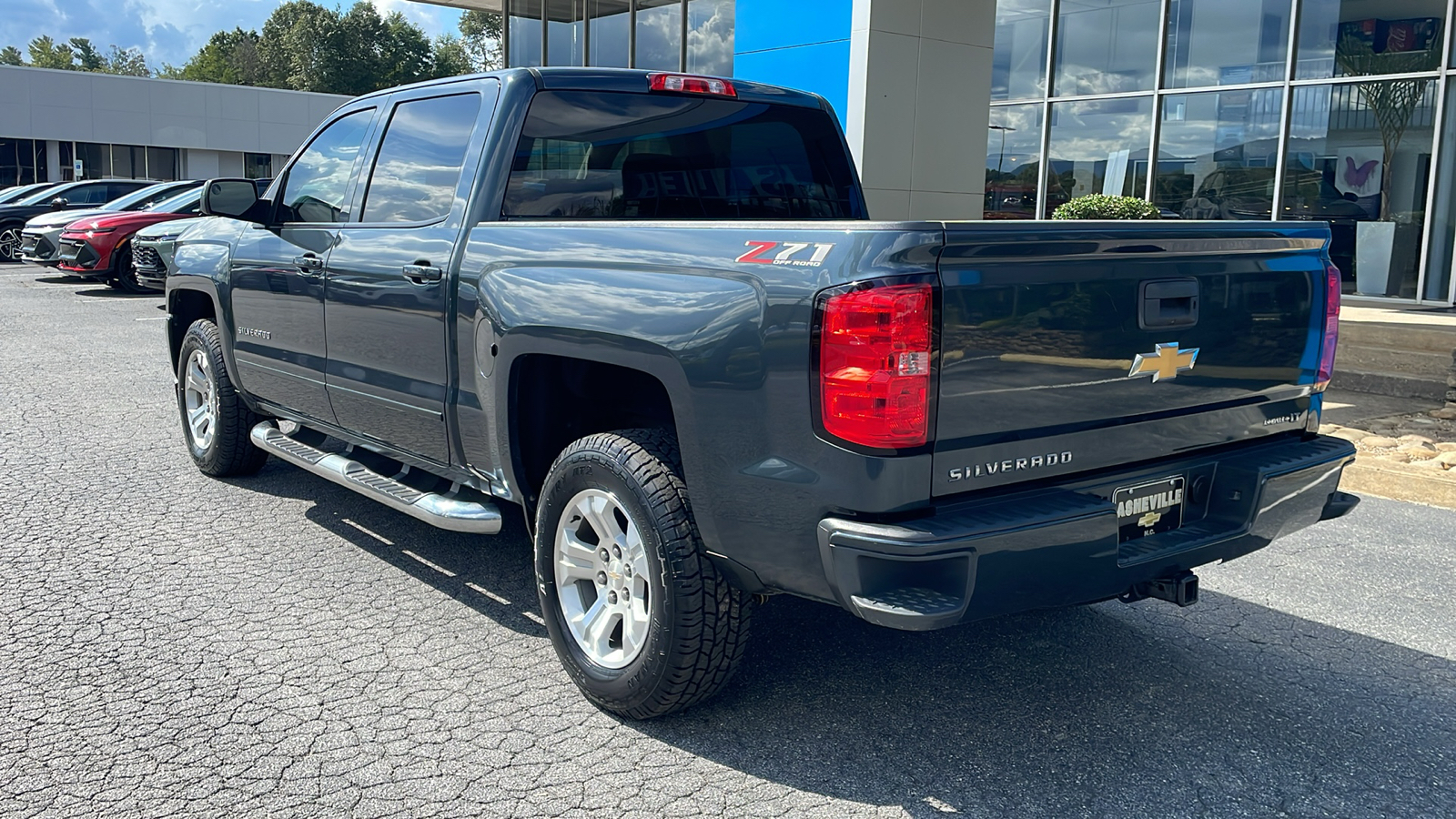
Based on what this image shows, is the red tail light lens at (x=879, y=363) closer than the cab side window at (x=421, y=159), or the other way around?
the red tail light lens at (x=879, y=363)

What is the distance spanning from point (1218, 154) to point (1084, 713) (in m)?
13.8

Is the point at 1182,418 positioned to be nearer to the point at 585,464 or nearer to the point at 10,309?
the point at 585,464

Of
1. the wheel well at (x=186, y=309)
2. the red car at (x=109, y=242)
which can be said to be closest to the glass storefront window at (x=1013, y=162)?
the red car at (x=109, y=242)

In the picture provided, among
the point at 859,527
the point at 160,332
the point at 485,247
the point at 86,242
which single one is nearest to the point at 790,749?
the point at 859,527

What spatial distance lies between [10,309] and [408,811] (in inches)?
596

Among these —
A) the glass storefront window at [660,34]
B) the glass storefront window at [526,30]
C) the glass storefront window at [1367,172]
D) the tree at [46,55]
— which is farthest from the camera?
the tree at [46,55]

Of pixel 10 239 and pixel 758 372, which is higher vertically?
pixel 758 372

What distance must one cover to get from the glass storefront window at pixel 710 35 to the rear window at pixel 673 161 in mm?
12617

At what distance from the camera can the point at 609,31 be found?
802 inches

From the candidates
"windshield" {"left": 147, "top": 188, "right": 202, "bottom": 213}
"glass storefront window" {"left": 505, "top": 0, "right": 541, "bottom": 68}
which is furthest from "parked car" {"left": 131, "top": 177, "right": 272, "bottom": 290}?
"glass storefront window" {"left": 505, "top": 0, "right": 541, "bottom": 68}

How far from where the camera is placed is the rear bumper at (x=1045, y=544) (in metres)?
2.91

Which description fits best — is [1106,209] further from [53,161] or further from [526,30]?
[53,161]

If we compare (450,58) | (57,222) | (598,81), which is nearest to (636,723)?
(598,81)

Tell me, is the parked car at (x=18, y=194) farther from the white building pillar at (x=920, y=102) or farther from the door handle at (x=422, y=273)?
the door handle at (x=422, y=273)
